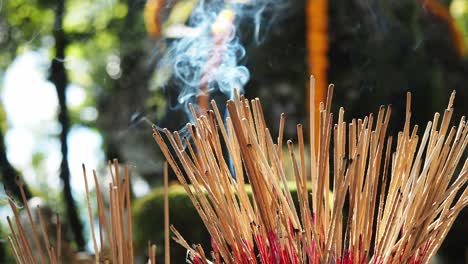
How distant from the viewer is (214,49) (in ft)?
8.21

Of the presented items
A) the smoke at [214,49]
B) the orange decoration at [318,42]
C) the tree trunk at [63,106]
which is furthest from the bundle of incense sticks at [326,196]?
the tree trunk at [63,106]

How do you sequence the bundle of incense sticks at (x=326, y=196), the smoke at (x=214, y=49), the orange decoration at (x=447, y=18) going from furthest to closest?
the orange decoration at (x=447, y=18)
the smoke at (x=214, y=49)
the bundle of incense sticks at (x=326, y=196)

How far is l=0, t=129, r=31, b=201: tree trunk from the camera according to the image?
8.20 ft

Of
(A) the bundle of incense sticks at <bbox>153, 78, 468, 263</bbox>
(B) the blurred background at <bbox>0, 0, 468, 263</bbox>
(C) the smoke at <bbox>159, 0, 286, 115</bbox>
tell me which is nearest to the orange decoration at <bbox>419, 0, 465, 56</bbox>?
(B) the blurred background at <bbox>0, 0, 468, 263</bbox>

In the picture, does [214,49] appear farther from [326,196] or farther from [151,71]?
[326,196]

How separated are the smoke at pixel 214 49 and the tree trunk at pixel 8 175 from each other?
25.5 inches

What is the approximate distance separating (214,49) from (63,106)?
2.15ft

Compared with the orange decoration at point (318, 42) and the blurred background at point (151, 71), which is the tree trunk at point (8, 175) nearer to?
the blurred background at point (151, 71)

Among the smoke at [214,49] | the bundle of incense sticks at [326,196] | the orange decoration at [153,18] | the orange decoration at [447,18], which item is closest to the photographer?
the bundle of incense sticks at [326,196]

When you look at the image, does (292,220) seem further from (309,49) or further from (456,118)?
(456,118)

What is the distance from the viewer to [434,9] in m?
2.90

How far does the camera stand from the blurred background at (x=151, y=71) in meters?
2.55

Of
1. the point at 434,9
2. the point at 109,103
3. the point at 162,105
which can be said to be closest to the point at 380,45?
the point at 434,9

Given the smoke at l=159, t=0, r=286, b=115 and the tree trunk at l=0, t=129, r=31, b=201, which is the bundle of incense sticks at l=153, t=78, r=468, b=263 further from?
the tree trunk at l=0, t=129, r=31, b=201
